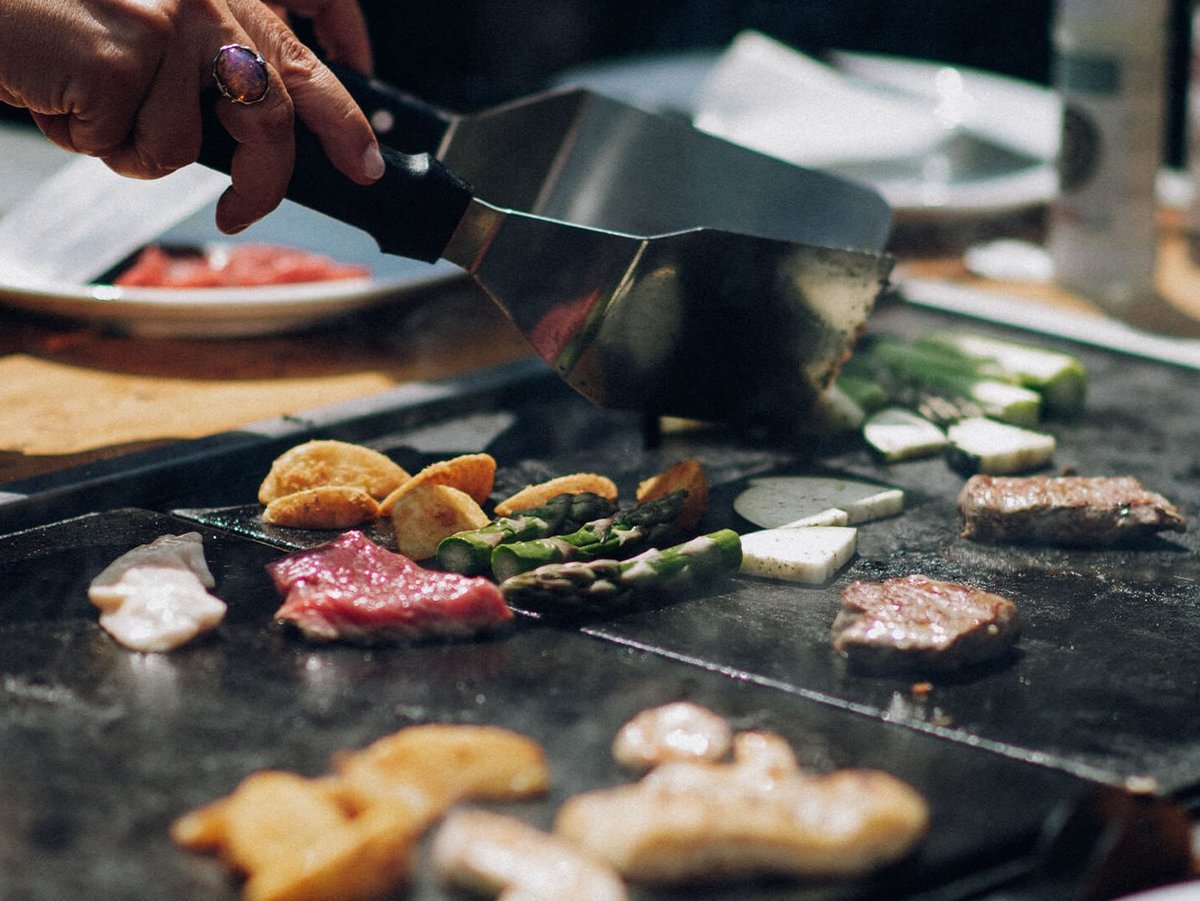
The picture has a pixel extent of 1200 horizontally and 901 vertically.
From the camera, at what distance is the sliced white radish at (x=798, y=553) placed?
2.20m

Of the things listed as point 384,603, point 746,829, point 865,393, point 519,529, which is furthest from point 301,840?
point 865,393

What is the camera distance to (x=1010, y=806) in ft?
5.10

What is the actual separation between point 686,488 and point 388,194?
0.71m

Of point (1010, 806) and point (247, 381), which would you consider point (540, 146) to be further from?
point (1010, 806)

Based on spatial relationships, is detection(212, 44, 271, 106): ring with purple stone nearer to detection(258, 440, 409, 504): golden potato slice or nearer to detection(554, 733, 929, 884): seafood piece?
detection(258, 440, 409, 504): golden potato slice

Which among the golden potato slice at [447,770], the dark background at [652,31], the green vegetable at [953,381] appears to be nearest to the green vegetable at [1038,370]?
the green vegetable at [953,381]

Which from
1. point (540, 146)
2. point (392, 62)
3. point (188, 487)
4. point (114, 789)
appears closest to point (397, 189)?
point (188, 487)

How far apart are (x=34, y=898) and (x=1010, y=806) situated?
1.03 meters

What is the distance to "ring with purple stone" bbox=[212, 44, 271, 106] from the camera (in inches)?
86.0

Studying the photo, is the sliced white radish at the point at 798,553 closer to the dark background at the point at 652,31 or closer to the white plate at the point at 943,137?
the white plate at the point at 943,137

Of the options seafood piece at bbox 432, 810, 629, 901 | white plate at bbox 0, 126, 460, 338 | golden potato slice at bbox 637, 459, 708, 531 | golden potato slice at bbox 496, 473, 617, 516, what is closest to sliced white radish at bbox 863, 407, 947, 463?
golden potato slice at bbox 637, 459, 708, 531

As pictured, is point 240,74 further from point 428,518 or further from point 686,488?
point 686,488

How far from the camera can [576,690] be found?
1.82 metres

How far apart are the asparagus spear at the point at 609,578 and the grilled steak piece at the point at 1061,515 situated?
1.59 feet
